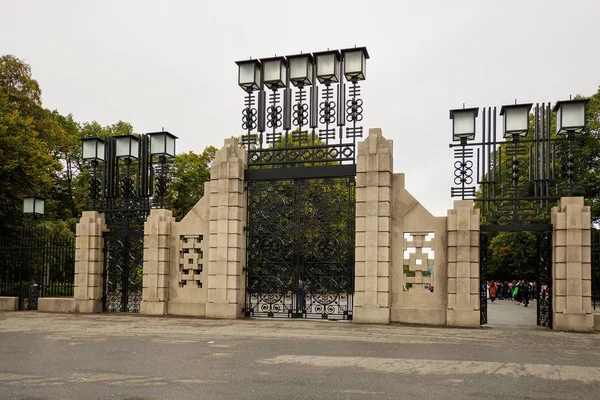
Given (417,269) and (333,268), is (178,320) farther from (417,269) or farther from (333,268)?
(417,269)

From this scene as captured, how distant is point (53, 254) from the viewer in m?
20.3

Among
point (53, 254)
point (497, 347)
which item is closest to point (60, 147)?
point (53, 254)

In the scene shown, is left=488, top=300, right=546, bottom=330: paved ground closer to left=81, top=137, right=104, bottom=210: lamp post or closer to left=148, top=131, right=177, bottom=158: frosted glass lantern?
left=148, top=131, right=177, bottom=158: frosted glass lantern

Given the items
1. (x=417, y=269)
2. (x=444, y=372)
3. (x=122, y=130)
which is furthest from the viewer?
(x=122, y=130)

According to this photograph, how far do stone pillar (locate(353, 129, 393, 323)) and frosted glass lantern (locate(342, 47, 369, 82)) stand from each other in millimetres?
2196

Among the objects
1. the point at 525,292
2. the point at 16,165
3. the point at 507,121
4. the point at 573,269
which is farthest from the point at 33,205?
the point at 525,292

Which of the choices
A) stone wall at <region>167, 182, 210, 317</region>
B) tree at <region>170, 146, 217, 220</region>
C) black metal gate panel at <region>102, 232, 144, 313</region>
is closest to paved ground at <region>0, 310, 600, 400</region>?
Result: stone wall at <region>167, 182, 210, 317</region>

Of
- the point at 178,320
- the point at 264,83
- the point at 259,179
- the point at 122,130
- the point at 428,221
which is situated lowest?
the point at 178,320

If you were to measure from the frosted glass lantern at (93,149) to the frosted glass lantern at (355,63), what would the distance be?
347 inches

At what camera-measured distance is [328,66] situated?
17.3 metres

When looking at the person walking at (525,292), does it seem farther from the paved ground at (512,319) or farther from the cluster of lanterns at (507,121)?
the cluster of lanterns at (507,121)

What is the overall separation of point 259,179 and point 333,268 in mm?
3452

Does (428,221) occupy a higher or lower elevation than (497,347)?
higher

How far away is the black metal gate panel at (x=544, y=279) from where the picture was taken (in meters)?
15.4
